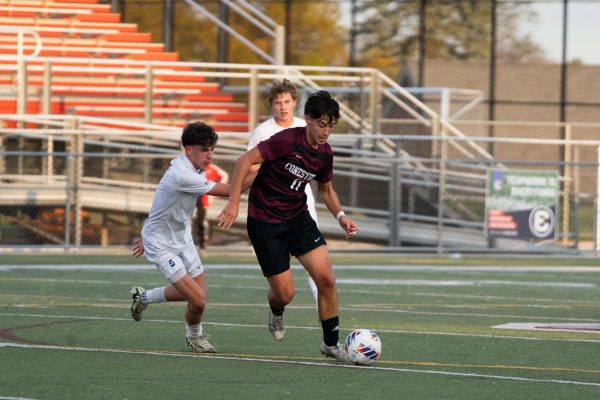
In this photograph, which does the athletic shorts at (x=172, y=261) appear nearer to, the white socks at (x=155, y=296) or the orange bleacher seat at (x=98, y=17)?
the white socks at (x=155, y=296)

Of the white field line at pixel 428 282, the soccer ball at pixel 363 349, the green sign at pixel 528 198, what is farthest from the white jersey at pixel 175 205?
the green sign at pixel 528 198

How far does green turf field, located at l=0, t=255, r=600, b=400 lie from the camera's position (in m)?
7.84

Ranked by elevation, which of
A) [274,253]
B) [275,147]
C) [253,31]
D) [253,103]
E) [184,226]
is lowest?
[274,253]

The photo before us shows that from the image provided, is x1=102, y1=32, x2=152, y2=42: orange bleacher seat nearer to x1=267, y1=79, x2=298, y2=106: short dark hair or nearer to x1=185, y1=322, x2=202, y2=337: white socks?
x1=267, y1=79, x2=298, y2=106: short dark hair

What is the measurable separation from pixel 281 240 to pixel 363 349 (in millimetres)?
940

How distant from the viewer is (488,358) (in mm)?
9305

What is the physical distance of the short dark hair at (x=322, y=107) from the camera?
8711 millimetres

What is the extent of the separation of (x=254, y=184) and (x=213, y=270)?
8.83m

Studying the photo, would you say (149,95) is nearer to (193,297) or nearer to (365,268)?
(365,268)

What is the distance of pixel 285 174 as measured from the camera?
355 inches

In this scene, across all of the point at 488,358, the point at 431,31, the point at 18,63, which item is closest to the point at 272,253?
the point at 488,358

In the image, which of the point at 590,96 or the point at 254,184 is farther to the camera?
the point at 590,96

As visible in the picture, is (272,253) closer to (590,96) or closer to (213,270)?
(213,270)

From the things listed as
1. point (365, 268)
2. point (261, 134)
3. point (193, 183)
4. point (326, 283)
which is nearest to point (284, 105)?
point (261, 134)
